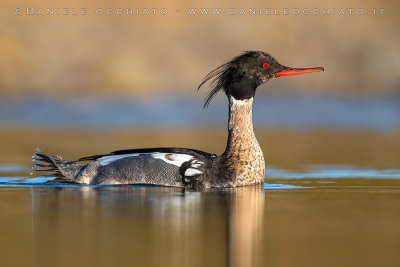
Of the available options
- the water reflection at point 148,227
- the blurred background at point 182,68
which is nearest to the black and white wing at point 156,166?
the water reflection at point 148,227

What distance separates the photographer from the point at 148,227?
9.80 meters

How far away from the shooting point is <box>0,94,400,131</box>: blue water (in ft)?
98.6

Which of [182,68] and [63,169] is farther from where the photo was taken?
[182,68]

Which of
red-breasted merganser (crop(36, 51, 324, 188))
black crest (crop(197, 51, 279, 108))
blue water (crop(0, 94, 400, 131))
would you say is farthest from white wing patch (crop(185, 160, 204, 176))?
blue water (crop(0, 94, 400, 131))

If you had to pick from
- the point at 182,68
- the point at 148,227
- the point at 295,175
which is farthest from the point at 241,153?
the point at 182,68

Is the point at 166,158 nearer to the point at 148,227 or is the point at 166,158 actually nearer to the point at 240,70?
the point at 240,70

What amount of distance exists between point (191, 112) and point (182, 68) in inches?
158

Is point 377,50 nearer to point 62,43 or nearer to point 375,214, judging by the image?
point 62,43

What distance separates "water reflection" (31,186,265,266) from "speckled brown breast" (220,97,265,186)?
0.42 meters

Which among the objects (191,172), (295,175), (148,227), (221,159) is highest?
(221,159)

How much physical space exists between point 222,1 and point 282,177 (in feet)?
83.8

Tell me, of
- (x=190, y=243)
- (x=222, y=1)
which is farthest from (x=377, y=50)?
(x=190, y=243)

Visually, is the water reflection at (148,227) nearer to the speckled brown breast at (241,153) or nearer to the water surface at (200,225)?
the water surface at (200,225)

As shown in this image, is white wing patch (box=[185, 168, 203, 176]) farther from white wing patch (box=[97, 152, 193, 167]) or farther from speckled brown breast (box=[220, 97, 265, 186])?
speckled brown breast (box=[220, 97, 265, 186])
